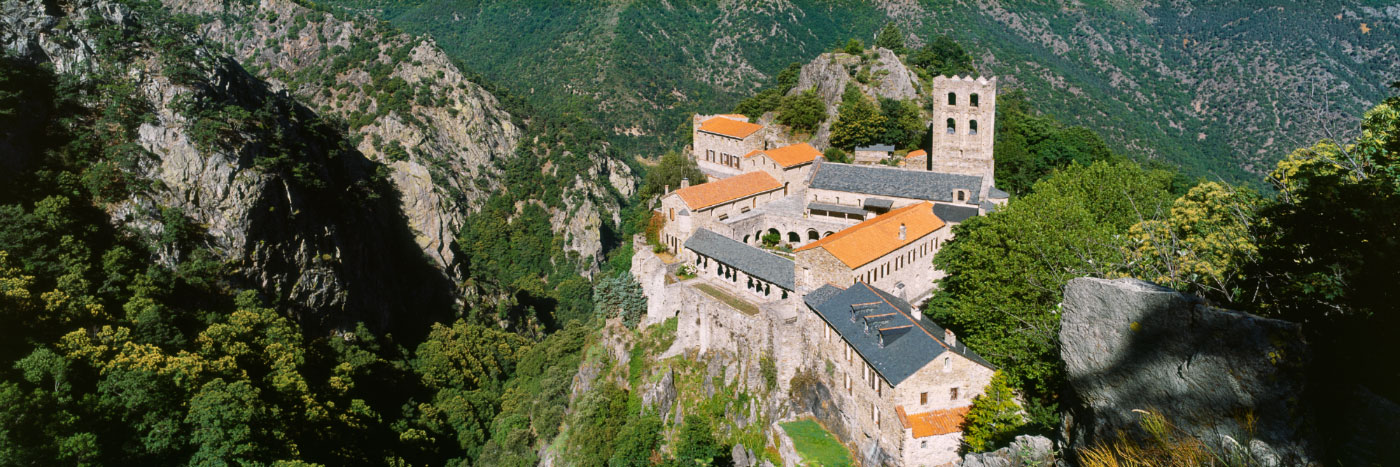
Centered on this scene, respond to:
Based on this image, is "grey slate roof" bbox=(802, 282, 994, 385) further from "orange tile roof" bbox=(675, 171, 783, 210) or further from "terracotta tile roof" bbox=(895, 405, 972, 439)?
"orange tile roof" bbox=(675, 171, 783, 210)

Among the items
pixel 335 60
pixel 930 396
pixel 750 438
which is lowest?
pixel 750 438

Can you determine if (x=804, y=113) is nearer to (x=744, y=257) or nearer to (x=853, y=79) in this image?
(x=853, y=79)

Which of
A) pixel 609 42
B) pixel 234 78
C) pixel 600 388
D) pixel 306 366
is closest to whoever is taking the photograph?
pixel 600 388

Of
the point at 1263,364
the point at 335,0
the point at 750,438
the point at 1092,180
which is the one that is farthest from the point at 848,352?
the point at 335,0

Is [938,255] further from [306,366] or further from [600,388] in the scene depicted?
[306,366]

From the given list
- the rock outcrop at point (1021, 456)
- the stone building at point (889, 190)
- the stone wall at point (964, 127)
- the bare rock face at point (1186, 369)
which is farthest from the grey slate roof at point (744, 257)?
the bare rock face at point (1186, 369)

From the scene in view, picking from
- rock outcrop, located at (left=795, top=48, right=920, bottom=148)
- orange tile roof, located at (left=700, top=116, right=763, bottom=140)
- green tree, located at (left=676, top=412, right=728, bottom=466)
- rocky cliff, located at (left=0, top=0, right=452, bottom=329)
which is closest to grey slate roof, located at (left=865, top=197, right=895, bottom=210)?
orange tile roof, located at (left=700, top=116, right=763, bottom=140)
